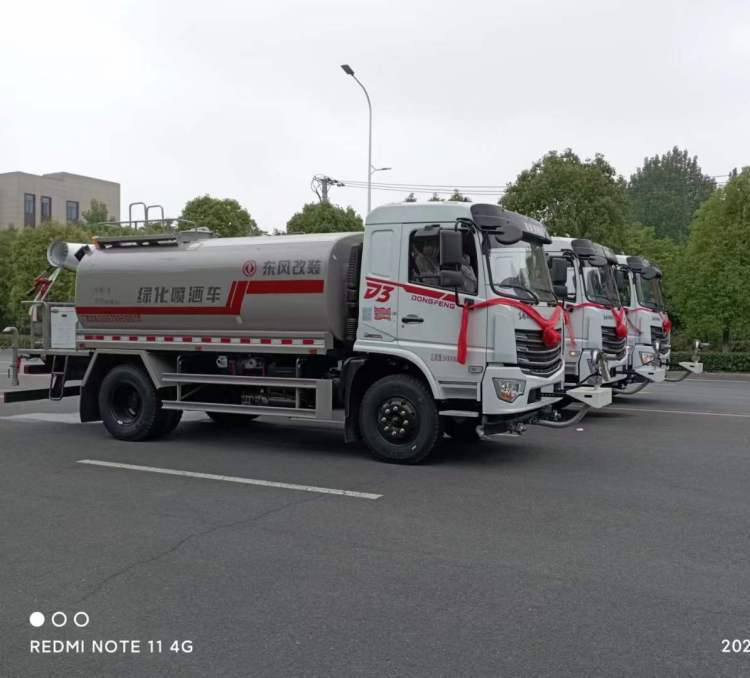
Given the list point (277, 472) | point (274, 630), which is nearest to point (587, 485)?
point (277, 472)

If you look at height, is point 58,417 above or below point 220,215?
below

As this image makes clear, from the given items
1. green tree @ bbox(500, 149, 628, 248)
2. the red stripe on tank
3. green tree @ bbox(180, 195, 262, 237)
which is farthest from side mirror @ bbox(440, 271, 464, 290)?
green tree @ bbox(180, 195, 262, 237)

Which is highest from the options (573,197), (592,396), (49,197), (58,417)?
(49,197)

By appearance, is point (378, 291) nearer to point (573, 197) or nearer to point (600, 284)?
point (600, 284)

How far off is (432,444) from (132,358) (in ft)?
15.0

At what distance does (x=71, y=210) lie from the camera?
8050 centimetres

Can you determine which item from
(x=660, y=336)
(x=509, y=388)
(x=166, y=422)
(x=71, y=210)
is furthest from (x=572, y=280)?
(x=71, y=210)

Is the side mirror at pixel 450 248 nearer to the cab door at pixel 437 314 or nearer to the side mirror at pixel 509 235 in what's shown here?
the cab door at pixel 437 314

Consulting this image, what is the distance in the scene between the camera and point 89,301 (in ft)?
34.4

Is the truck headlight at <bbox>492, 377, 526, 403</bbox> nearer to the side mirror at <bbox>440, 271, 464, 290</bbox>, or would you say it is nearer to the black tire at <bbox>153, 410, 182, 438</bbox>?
the side mirror at <bbox>440, 271, 464, 290</bbox>

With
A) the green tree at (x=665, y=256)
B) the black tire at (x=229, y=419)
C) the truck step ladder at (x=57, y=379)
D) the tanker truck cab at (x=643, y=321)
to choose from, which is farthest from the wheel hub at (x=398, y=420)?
the green tree at (x=665, y=256)

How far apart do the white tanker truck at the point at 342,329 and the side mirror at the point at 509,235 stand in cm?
2

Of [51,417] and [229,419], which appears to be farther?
[51,417]

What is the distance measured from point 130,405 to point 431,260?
4.80 metres
